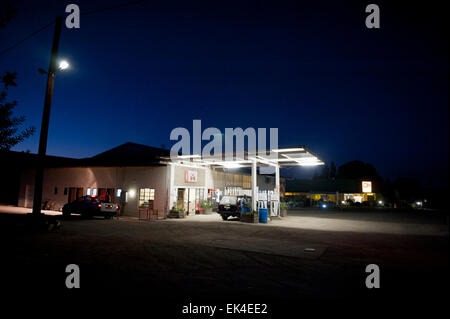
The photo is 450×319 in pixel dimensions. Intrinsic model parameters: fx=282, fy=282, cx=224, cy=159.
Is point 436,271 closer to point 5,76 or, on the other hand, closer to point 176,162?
point 5,76

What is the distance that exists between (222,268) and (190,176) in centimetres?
1782

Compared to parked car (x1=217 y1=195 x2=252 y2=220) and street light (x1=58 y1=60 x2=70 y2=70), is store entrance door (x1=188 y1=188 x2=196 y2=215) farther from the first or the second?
street light (x1=58 y1=60 x2=70 y2=70)

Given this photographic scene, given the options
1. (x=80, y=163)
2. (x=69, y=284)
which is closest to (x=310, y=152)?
(x=69, y=284)

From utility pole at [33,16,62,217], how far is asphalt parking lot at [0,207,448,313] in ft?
5.12

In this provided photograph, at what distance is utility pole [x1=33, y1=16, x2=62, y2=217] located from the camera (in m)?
11.9

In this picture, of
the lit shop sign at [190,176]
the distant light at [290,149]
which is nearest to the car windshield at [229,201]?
the lit shop sign at [190,176]

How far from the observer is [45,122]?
12.1 meters

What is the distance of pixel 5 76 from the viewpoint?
7031 millimetres

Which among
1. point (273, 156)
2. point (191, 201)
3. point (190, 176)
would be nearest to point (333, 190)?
point (191, 201)

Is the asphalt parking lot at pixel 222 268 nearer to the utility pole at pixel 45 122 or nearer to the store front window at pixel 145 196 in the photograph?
the utility pole at pixel 45 122

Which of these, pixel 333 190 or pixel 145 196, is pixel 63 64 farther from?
pixel 333 190

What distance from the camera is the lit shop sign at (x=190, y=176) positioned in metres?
23.7

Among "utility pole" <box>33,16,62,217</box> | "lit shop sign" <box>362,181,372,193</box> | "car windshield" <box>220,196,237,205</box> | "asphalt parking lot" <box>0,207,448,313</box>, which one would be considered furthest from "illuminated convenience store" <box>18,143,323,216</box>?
"lit shop sign" <box>362,181,372,193</box>
